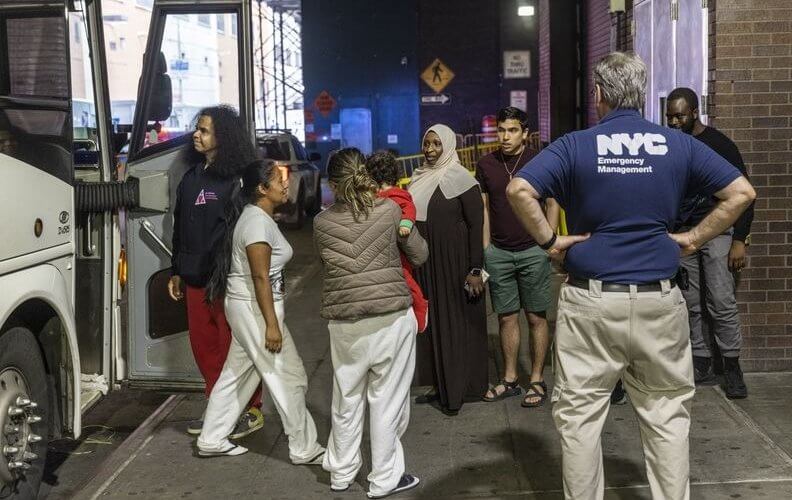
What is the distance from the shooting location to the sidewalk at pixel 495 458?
5559mm

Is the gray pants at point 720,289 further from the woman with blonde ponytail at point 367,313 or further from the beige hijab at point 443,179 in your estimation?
the woman with blonde ponytail at point 367,313

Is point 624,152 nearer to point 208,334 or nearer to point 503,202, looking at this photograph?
point 503,202

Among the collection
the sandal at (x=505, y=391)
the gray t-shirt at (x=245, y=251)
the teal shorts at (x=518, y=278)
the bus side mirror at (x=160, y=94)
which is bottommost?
the sandal at (x=505, y=391)

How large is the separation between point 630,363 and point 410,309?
4.55 ft

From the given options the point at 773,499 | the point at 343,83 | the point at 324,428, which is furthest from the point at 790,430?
the point at 343,83

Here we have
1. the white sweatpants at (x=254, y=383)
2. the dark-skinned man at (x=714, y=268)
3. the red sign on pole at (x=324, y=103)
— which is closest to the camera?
the white sweatpants at (x=254, y=383)

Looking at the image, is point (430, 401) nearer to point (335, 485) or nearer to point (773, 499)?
point (335, 485)

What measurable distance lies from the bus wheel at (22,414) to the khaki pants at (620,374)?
2.53m

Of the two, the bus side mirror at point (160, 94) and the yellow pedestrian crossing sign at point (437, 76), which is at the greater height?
the yellow pedestrian crossing sign at point (437, 76)

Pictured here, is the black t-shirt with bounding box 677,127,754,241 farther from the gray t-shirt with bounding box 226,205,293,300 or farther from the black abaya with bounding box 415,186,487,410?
the gray t-shirt with bounding box 226,205,293,300

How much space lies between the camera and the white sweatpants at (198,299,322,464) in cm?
590

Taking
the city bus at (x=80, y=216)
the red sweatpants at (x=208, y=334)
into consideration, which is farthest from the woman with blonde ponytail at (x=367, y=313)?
the city bus at (x=80, y=216)

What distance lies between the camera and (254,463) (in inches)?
241

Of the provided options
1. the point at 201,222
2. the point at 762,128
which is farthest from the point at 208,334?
the point at 762,128
